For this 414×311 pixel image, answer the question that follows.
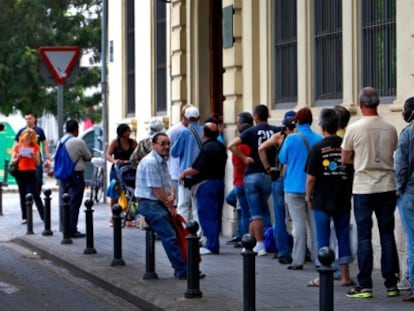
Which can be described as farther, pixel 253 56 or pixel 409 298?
pixel 253 56

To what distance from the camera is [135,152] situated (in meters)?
19.1

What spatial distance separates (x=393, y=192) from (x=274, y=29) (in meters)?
6.35

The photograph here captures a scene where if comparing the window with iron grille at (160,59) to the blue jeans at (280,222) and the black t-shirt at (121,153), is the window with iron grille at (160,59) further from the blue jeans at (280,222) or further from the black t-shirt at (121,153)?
the blue jeans at (280,222)

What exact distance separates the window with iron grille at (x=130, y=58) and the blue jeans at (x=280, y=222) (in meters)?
10.3

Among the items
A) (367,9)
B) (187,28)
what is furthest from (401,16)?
(187,28)

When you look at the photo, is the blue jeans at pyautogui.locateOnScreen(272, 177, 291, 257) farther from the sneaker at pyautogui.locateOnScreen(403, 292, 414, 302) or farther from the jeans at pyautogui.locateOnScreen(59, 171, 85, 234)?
the jeans at pyautogui.locateOnScreen(59, 171, 85, 234)

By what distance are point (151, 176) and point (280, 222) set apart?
2.34 m

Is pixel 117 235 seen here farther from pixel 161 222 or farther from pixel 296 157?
pixel 296 157

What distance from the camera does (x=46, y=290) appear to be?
14.0 meters

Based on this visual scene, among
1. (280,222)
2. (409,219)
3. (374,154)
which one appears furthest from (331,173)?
(280,222)

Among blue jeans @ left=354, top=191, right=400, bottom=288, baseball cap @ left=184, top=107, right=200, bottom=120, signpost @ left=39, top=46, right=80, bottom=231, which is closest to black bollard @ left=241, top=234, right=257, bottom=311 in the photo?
blue jeans @ left=354, top=191, right=400, bottom=288

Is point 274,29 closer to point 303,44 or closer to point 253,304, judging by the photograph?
point 303,44

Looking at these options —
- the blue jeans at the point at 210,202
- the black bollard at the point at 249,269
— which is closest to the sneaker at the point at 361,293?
the black bollard at the point at 249,269

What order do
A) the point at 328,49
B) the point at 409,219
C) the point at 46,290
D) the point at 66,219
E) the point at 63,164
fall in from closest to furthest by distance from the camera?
the point at 409,219 < the point at 46,290 < the point at 328,49 < the point at 66,219 < the point at 63,164
